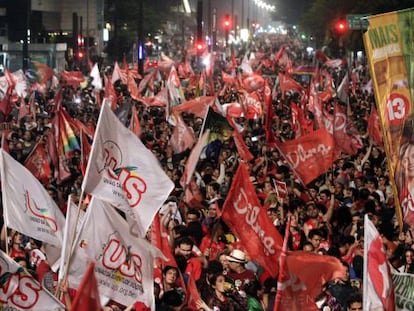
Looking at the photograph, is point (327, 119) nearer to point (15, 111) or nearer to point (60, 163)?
point (60, 163)

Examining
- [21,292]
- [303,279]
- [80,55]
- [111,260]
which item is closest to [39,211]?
[111,260]

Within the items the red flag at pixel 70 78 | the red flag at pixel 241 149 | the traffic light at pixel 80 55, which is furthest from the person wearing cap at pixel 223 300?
the traffic light at pixel 80 55

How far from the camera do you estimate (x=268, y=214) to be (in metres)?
11.1

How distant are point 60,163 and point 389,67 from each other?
6.59 m

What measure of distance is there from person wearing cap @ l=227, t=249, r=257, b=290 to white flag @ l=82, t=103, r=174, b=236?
33.4 inches

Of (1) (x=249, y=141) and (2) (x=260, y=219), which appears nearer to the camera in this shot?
(2) (x=260, y=219)

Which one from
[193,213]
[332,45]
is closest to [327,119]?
[193,213]

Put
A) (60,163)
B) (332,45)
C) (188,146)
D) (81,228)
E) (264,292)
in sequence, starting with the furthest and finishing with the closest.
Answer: (332,45) < (188,146) < (60,163) < (264,292) < (81,228)

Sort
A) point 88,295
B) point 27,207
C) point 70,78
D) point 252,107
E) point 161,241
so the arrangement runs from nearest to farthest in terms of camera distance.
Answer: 1. point 88,295
2. point 27,207
3. point 161,241
4. point 252,107
5. point 70,78

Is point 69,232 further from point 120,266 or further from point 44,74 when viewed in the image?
point 44,74

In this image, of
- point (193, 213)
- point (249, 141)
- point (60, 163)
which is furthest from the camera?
point (249, 141)

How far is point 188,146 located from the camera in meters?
17.0

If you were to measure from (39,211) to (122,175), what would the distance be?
817mm

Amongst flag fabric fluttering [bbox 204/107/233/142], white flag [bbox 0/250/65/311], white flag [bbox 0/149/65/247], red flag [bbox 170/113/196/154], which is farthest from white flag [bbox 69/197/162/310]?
red flag [bbox 170/113/196/154]
